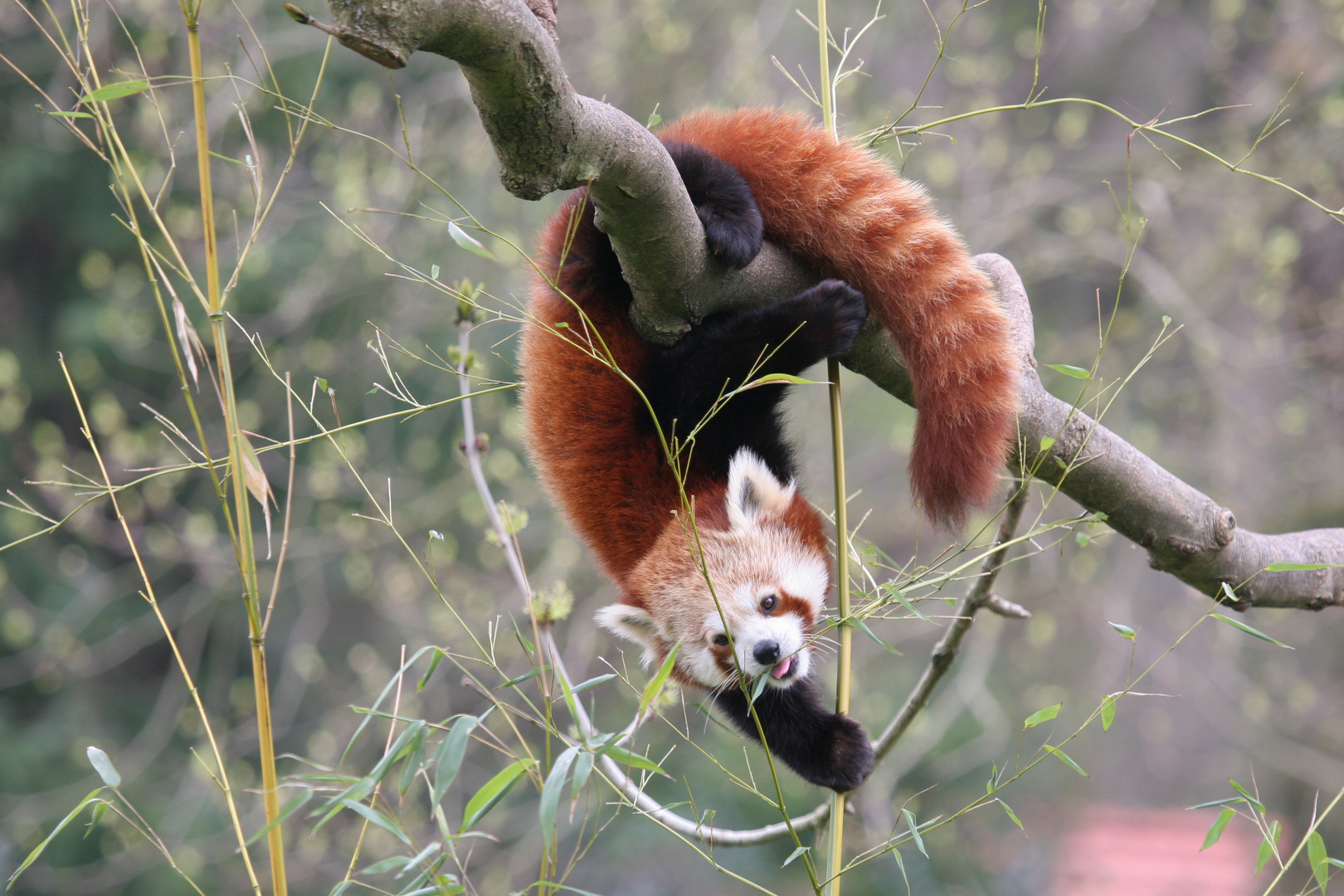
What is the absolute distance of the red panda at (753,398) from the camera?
1.54m

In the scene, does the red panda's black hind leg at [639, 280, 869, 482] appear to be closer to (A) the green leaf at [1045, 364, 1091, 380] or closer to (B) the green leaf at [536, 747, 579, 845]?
(A) the green leaf at [1045, 364, 1091, 380]

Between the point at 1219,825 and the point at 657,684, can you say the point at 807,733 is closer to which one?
the point at 1219,825

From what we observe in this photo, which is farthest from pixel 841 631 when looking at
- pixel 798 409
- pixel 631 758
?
pixel 798 409

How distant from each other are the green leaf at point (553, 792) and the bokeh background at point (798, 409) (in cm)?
308

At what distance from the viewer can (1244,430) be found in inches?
205

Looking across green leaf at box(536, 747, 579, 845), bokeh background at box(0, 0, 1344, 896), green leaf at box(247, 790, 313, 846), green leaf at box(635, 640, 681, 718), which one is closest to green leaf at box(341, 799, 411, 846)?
green leaf at box(247, 790, 313, 846)

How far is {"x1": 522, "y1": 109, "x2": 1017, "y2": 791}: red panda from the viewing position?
1543 mm

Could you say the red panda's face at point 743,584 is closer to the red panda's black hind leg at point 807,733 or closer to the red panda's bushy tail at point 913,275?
the red panda's black hind leg at point 807,733

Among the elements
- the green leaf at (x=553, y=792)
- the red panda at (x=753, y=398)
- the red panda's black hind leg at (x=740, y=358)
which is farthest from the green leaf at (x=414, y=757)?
the red panda's black hind leg at (x=740, y=358)

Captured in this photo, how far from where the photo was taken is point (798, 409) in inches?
165

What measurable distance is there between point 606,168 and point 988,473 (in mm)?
777

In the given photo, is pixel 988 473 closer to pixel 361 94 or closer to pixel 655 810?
pixel 655 810

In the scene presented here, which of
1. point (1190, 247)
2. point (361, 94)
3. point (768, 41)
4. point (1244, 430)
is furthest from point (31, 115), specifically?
point (1244, 430)

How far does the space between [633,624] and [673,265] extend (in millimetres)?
792
